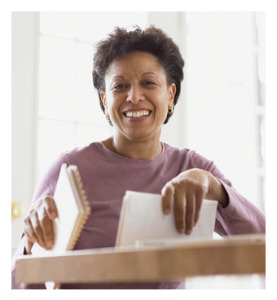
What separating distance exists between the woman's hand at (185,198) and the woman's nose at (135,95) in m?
0.40

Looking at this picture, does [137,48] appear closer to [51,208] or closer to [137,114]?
[137,114]

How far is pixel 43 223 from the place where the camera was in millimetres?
932

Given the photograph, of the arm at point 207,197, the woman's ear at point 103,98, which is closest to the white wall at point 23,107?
the woman's ear at point 103,98

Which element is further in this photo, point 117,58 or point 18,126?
point 18,126

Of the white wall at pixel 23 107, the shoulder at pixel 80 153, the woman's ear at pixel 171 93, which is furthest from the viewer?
the white wall at pixel 23 107

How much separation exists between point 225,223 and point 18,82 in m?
1.81

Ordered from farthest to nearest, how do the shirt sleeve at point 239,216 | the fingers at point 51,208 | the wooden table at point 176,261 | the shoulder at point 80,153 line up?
1. the shoulder at point 80,153
2. the shirt sleeve at point 239,216
3. the fingers at point 51,208
4. the wooden table at point 176,261

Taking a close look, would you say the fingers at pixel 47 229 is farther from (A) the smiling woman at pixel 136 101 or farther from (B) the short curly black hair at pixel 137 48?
(B) the short curly black hair at pixel 137 48

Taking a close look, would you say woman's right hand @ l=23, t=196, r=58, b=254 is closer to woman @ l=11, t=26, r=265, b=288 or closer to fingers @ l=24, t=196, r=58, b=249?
fingers @ l=24, t=196, r=58, b=249

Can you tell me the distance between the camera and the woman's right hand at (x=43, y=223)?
0.93m

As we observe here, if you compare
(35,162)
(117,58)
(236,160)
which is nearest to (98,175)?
(117,58)

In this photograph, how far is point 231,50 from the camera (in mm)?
3447

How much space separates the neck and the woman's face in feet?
0.05

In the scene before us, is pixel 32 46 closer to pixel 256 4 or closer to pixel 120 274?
pixel 256 4
